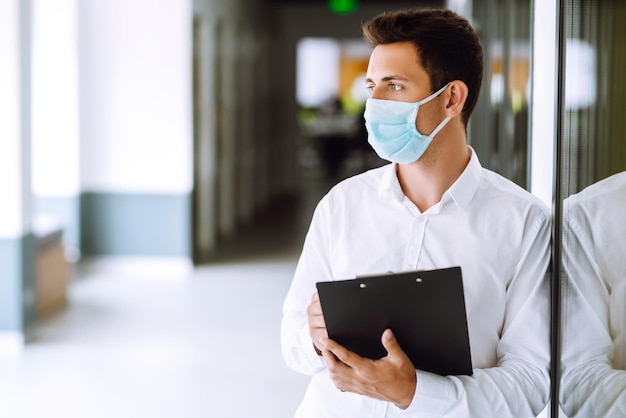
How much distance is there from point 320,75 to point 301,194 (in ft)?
33.0

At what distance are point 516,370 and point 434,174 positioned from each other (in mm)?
443

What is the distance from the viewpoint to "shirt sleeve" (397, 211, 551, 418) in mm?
1780

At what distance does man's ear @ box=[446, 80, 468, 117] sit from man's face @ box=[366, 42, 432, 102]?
5 cm

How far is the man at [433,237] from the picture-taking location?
5.90 ft

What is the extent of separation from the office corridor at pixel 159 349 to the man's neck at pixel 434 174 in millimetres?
3065

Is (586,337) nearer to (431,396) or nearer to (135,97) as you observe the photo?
(431,396)

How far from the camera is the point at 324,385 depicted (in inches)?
79.1

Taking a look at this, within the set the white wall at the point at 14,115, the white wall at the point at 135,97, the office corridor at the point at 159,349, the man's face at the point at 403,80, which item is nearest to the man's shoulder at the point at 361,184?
the man's face at the point at 403,80

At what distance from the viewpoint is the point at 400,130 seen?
1.95m

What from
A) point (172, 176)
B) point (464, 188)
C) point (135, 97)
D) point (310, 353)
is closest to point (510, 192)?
point (464, 188)

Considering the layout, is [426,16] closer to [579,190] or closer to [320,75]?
[579,190]

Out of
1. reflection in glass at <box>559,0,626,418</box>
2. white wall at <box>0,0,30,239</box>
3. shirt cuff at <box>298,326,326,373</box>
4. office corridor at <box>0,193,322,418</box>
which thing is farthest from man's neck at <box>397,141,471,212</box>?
white wall at <box>0,0,30,239</box>

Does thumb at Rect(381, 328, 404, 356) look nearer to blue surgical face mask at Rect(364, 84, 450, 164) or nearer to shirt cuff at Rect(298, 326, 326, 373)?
shirt cuff at Rect(298, 326, 326, 373)

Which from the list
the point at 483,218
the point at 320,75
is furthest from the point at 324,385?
the point at 320,75
